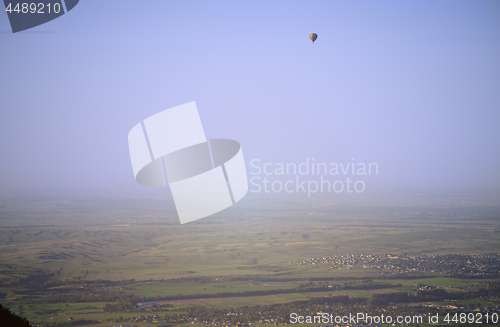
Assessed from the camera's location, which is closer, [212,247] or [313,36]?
[313,36]

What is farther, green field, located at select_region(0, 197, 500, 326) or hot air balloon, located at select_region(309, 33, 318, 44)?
hot air balloon, located at select_region(309, 33, 318, 44)

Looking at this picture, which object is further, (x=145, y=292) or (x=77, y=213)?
(x=77, y=213)

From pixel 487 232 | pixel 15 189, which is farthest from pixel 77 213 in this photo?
pixel 487 232

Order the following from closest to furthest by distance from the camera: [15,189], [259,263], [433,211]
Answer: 1. [259,263]
2. [433,211]
3. [15,189]

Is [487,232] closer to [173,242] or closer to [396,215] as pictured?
[396,215]

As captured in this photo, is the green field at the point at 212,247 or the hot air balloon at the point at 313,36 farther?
the hot air balloon at the point at 313,36

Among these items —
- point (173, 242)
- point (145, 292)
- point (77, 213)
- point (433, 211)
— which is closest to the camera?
point (145, 292)

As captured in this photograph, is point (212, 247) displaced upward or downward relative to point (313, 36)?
downward

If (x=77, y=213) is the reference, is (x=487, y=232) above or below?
below

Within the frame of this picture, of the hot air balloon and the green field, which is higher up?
the hot air balloon

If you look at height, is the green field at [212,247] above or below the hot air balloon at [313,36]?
below

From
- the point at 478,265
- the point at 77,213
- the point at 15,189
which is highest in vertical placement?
the point at 15,189
